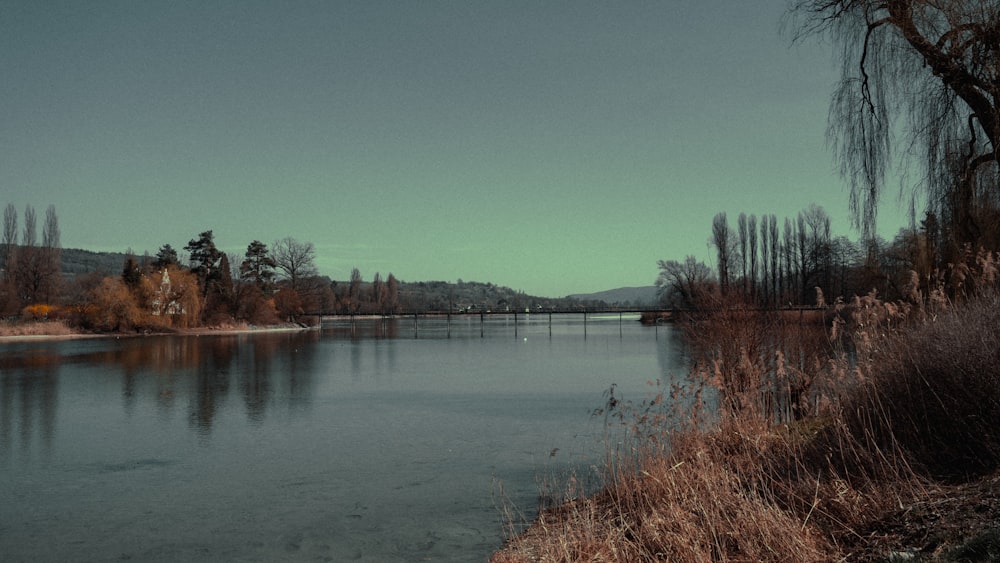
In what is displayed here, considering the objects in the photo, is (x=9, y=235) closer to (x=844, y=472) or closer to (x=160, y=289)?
(x=160, y=289)

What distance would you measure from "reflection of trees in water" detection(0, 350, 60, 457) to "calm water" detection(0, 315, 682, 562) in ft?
0.25

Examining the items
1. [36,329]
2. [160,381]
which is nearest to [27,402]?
[160,381]

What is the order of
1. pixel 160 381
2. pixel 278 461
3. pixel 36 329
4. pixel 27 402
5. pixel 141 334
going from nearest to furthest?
1. pixel 278 461
2. pixel 27 402
3. pixel 160 381
4. pixel 36 329
5. pixel 141 334

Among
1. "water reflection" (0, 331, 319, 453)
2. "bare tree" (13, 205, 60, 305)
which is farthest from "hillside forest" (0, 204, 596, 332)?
"water reflection" (0, 331, 319, 453)

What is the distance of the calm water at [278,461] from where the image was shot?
26.6 feet

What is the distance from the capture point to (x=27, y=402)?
61.5 feet

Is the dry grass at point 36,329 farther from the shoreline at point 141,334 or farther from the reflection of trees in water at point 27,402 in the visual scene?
the reflection of trees in water at point 27,402

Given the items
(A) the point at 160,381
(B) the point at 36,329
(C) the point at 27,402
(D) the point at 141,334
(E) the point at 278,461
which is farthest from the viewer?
(D) the point at 141,334

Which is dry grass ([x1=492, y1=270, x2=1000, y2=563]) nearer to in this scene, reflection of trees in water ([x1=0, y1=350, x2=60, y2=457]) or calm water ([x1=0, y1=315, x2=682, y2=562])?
calm water ([x1=0, y1=315, x2=682, y2=562])

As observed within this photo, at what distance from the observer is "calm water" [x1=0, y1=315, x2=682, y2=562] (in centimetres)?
810

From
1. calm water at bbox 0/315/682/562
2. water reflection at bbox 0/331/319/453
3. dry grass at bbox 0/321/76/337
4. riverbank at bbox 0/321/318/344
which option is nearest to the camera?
calm water at bbox 0/315/682/562

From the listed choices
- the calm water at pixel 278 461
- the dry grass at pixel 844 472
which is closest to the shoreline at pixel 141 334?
the calm water at pixel 278 461

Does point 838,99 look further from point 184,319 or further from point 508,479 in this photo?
point 184,319

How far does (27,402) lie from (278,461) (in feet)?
36.9
